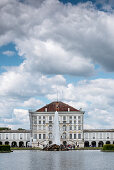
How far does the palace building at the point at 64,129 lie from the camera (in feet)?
321

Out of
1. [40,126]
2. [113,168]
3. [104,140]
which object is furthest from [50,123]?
[113,168]

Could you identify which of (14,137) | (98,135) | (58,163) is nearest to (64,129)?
(98,135)

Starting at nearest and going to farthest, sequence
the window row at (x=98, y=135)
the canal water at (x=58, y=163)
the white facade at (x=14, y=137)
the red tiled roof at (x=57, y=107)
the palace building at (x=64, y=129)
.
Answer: the canal water at (x=58, y=163), the palace building at (x=64, y=129), the red tiled roof at (x=57, y=107), the window row at (x=98, y=135), the white facade at (x=14, y=137)

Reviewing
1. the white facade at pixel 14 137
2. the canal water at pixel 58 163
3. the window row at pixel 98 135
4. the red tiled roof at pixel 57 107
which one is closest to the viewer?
the canal water at pixel 58 163

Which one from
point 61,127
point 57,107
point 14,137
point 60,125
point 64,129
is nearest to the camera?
point 64,129

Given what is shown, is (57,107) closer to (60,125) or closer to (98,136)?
(60,125)

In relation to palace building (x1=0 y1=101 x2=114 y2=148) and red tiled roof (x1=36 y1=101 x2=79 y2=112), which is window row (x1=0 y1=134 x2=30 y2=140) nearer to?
palace building (x1=0 y1=101 x2=114 y2=148)

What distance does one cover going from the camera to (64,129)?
98.5 m

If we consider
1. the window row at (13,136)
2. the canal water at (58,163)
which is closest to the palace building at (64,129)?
the window row at (13,136)

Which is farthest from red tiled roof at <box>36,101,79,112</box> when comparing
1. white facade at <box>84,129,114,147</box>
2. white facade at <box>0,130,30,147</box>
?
white facade at <box>0,130,30,147</box>

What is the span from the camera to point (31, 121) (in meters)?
99.9

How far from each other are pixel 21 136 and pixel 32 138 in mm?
6209

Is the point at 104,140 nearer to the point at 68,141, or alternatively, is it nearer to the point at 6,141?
the point at 68,141

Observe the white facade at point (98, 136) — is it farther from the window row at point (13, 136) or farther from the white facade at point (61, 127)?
the window row at point (13, 136)
